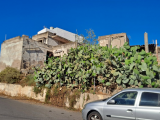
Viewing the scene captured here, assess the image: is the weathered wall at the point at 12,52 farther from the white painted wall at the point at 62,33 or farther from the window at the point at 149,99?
the window at the point at 149,99

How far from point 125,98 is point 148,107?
2.54ft

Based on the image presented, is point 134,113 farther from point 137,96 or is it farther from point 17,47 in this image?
point 17,47

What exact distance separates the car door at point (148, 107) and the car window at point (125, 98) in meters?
0.25

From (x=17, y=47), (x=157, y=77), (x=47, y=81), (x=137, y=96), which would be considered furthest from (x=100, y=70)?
(x=17, y=47)

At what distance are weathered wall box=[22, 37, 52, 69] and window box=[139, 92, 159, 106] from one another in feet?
52.2

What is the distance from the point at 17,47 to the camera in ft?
58.2

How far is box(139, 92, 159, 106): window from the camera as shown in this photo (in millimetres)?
3955

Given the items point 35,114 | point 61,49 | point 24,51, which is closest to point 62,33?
point 61,49

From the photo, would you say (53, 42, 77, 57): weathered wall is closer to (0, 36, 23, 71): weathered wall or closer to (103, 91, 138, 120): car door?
(0, 36, 23, 71): weathered wall

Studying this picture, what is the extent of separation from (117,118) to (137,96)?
0.96m

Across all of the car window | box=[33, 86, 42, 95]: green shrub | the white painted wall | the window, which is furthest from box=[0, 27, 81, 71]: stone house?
the window

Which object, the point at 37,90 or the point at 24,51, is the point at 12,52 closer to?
the point at 24,51

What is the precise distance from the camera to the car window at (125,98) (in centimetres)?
436

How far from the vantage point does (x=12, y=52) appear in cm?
1823
